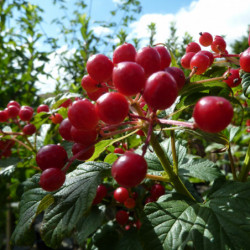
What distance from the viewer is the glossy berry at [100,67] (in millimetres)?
615

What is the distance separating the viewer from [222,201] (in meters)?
0.66

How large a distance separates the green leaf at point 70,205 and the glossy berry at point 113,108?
24cm

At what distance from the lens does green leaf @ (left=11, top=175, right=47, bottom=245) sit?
682mm

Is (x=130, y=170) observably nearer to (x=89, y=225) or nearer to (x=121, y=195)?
(x=89, y=225)

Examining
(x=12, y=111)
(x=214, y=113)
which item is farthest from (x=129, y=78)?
(x=12, y=111)

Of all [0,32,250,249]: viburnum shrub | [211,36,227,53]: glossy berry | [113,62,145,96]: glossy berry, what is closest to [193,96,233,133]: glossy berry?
[0,32,250,249]: viburnum shrub

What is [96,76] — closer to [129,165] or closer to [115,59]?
[115,59]

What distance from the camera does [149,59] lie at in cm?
58

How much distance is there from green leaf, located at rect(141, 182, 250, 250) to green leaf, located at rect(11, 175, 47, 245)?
0.34 meters

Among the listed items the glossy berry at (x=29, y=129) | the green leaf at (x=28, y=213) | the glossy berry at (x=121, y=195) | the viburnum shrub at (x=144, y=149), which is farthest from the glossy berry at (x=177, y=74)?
the glossy berry at (x=29, y=129)

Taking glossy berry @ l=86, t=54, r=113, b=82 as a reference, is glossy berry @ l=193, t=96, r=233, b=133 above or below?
below

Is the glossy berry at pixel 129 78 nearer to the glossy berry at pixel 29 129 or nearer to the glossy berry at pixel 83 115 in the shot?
the glossy berry at pixel 83 115

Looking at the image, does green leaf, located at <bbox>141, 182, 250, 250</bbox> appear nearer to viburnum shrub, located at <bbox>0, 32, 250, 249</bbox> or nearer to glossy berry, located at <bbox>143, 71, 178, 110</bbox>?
viburnum shrub, located at <bbox>0, 32, 250, 249</bbox>

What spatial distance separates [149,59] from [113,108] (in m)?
0.17
